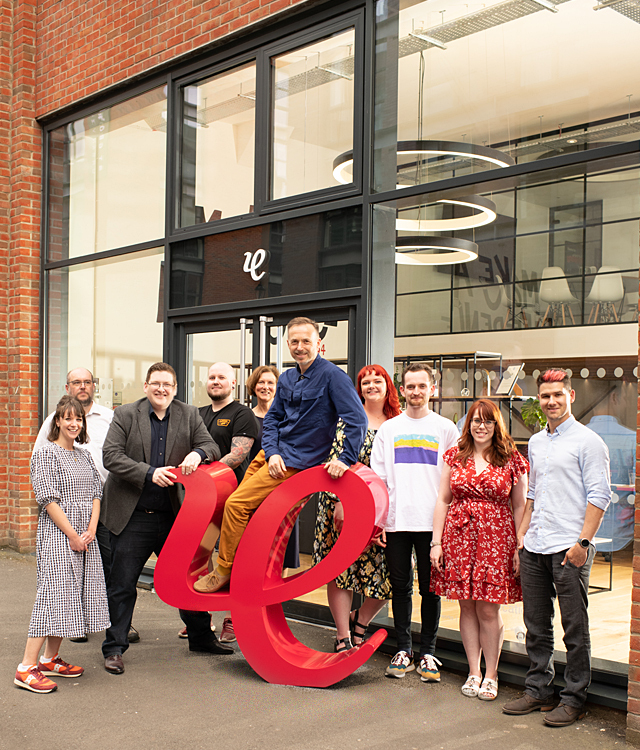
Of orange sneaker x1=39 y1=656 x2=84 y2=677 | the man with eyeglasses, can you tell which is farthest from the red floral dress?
the man with eyeglasses

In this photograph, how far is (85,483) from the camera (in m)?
4.50

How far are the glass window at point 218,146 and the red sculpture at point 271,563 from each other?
8.91ft

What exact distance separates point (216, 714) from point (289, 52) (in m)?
4.75

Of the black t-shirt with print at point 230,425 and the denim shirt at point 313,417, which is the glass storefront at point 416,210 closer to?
the black t-shirt with print at point 230,425

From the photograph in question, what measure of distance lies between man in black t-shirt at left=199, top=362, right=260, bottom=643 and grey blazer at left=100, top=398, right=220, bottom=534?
353mm

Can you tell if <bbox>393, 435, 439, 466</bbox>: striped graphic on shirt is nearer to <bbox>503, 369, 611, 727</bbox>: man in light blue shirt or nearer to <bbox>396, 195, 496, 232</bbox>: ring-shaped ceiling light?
<bbox>503, 369, 611, 727</bbox>: man in light blue shirt

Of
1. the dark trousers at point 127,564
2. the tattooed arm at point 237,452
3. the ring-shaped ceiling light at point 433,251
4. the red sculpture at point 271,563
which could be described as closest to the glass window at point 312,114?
the ring-shaped ceiling light at point 433,251

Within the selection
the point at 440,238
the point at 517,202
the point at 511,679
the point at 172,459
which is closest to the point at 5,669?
the point at 172,459

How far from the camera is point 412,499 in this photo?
179 inches

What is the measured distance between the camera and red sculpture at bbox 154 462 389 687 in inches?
166

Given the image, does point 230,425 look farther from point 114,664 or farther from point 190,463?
point 114,664

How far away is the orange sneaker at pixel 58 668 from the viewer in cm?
443

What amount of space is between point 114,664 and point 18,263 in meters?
5.21

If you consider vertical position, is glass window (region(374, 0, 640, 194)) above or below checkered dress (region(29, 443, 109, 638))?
above
